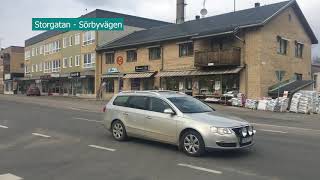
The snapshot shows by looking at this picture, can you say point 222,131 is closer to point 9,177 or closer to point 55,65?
point 9,177

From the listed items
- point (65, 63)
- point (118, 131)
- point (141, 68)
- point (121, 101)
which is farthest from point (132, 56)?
point (118, 131)

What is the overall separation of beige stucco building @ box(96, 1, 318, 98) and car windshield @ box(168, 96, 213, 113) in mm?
22006

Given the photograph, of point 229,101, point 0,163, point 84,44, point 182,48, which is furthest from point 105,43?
point 0,163

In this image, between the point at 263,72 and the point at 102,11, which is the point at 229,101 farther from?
the point at 102,11

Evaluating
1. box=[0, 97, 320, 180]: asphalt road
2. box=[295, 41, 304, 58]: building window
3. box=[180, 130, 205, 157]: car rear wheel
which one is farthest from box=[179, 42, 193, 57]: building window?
box=[180, 130, 205, 157]: car rear wheel

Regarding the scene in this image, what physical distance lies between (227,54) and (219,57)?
723 mm

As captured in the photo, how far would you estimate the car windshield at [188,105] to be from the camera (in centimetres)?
1047

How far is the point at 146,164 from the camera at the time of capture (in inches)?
348

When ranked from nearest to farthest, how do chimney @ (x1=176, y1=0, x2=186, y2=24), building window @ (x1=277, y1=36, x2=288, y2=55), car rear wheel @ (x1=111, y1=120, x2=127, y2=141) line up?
car rear wheel @ (x1=111, y1=120, x2=127, y2=141) < building window @ (x1=277, y1=36, x2=288, y2=55) < chimney @ (x1=176, y1=0, x2=186, y2=24)

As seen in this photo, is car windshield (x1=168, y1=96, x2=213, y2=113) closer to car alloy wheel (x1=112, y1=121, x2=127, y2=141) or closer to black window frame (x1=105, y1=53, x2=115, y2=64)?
car alloy wheel (x1=112, y1=121, x2=127, y2=141)

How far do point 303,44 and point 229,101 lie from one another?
10.9 meters

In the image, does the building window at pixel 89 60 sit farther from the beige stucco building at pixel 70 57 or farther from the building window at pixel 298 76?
the building window at pixel 298 76

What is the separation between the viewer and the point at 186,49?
126 feet

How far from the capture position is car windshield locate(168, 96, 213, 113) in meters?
10.5
